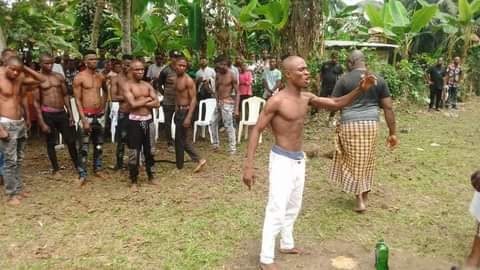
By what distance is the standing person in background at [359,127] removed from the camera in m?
4.63

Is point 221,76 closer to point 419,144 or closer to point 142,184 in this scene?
point 142,184

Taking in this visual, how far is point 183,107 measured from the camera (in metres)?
6.32

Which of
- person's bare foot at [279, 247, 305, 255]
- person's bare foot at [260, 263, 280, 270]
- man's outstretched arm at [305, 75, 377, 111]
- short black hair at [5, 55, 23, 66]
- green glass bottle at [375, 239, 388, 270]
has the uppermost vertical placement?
short black hair at [5, 55, 23, 66]

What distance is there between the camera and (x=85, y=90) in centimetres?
575

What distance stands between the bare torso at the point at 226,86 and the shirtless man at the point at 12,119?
10.0 ft

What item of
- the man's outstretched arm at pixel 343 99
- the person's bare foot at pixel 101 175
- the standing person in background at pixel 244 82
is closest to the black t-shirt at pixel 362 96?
the man's outstretched arm at pixel 343 99

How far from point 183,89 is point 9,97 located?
2.20 m

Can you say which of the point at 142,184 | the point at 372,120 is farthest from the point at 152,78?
the point at 372,120

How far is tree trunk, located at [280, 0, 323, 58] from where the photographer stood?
28.2 ft

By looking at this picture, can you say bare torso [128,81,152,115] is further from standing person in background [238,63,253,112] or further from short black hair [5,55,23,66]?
standing person in background [238,63,253,112]

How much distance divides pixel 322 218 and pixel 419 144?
4.63 metres

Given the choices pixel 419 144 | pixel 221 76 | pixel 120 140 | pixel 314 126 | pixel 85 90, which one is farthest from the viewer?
pixel 314 126

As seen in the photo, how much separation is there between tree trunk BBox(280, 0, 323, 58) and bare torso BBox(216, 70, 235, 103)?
2.12 metres

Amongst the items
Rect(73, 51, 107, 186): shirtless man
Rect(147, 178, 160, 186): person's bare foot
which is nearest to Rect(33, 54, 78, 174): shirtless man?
Rect(73, 51, 107, 186): shirtless man
